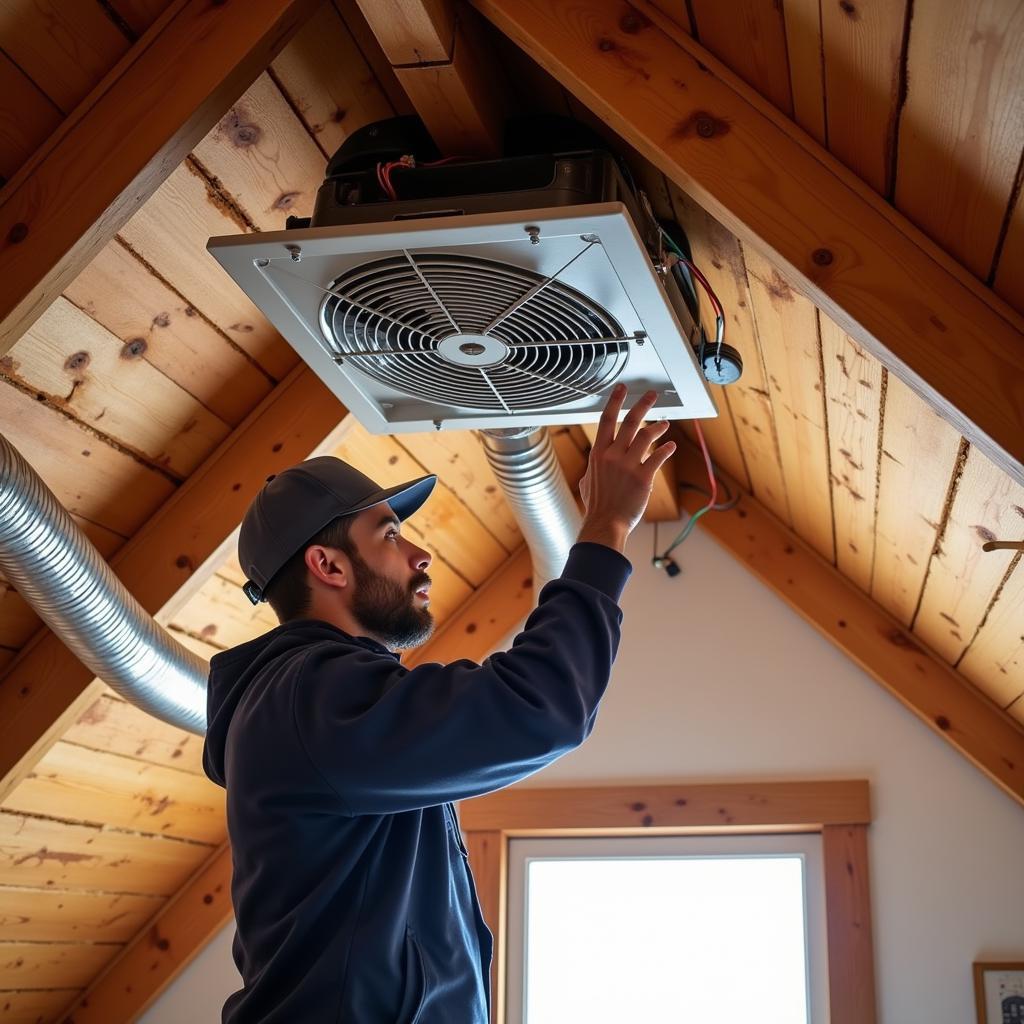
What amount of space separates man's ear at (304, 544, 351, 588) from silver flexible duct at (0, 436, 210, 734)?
0.53 metres

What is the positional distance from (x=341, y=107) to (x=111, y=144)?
17.5 inches

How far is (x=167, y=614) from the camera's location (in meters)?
2.26

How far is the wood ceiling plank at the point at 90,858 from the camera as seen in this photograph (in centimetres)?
263

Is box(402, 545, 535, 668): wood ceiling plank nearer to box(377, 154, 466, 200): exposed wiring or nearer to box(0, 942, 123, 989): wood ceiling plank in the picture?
box(0, 942, 123, 989): wood ceiling plank

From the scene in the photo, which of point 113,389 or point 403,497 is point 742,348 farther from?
point 113,389

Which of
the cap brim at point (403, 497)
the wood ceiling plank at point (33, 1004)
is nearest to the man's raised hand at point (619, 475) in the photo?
the cap brim at point (403, 497)

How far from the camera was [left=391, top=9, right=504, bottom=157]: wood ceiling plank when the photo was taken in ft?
5.22

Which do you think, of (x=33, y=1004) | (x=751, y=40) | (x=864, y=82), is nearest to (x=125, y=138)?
(x=751, y=40)

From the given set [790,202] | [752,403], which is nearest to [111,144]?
[790,202]

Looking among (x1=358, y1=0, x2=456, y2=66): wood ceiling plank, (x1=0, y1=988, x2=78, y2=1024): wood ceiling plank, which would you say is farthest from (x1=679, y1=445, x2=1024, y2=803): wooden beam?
(x1=0, y1=988, x2=78, y2=1024): wood ceiling plank

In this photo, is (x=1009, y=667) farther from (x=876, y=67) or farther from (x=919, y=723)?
(x=876, y=67)

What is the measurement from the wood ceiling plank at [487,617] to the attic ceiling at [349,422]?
10 millimetres

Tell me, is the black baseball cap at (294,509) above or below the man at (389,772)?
above

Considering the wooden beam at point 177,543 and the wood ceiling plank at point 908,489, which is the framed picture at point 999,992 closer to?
the wood ceiling plank at point 908,489
